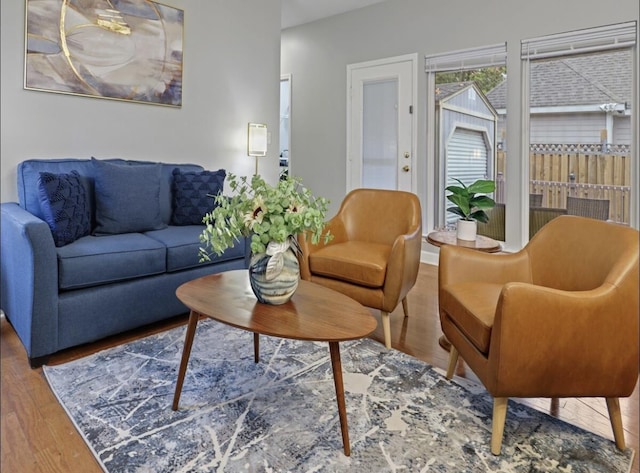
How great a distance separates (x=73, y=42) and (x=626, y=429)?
3848 millimetres

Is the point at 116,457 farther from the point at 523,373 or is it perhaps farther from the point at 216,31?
the point at 216,31

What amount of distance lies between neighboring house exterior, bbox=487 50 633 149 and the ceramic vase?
3.03 m

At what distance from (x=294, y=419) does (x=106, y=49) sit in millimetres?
2958

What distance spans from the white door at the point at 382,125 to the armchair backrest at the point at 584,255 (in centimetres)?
264

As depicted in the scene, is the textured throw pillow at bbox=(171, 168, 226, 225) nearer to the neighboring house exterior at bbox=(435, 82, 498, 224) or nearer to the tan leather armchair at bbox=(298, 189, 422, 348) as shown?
the tan leather armchair at bbox=(298, 189, 422, 348)

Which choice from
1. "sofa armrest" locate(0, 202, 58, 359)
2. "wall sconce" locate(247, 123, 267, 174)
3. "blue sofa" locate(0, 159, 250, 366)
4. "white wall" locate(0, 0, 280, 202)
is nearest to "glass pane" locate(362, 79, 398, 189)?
"white wall" locate(0, 0, 280, 202)

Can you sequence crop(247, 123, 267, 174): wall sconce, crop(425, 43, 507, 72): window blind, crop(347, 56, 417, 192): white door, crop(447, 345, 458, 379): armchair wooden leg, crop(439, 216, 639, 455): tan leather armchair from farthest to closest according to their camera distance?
crop(347, 56, 417, 192): white door
crop(247, 123, 267, 174): wall sconce
crop(425, 43, 507, 72): window blind
crop(447, 345, 458, 379): armchair wooden leg
crop(439, 216, 639, 455): tan leather armchair

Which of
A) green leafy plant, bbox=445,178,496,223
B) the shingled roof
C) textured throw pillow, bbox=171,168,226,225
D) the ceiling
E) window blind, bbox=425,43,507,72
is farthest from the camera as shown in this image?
the ceiling

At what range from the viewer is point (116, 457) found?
4.83ft

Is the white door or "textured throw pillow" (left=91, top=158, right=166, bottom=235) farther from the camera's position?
the white door

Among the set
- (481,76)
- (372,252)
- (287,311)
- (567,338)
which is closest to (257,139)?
(372,252)

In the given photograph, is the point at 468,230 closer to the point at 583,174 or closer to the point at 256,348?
the point at 256,348

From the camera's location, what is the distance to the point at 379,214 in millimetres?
3020

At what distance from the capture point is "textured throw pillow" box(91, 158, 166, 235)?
2695 mm
